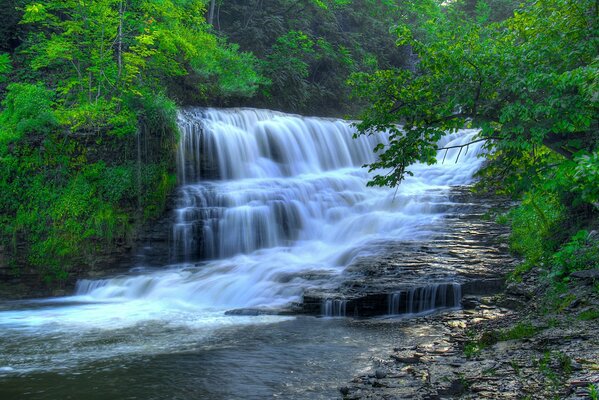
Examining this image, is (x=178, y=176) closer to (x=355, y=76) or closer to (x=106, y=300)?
(x=106, y=300)

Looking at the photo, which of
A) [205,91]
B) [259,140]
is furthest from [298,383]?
[205,91]

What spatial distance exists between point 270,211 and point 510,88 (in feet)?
32.5

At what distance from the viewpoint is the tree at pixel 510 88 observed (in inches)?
231

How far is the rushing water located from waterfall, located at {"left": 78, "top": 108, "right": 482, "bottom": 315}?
4cm

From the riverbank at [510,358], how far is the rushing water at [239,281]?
0.73m

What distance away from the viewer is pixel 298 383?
5.69 meters

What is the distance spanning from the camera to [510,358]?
506cm

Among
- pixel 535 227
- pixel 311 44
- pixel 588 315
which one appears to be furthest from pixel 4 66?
pixel 588 315

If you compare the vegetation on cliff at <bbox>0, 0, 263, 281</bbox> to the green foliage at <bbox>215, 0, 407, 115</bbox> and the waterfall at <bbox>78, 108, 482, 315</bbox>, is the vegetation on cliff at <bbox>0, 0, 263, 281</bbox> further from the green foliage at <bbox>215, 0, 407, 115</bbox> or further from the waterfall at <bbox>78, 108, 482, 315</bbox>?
the green foliage at <bbox>215, 0, 407, 115</bbox>

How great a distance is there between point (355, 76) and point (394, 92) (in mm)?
678

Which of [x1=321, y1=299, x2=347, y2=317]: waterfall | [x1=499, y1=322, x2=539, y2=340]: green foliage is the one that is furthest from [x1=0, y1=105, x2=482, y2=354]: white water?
[x1=499, y1=322, x2=539, y2=340]: green foliage

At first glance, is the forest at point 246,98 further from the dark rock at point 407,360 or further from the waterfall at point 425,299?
the dark rock at point 407,360

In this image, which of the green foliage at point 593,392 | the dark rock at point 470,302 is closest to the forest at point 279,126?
the green foliage at point 593,392

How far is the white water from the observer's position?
1061 cm
